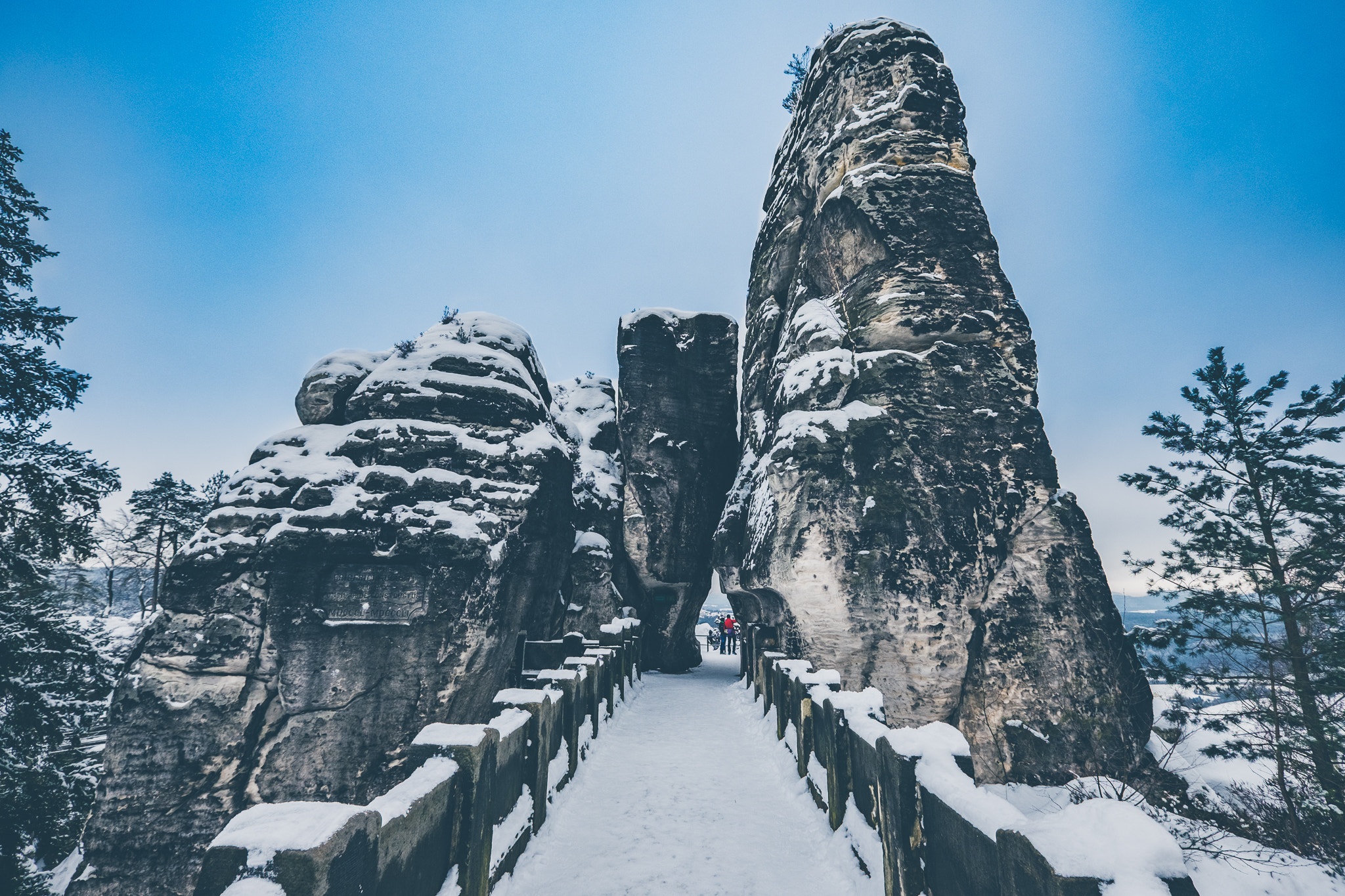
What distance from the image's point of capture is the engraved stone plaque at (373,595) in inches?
392

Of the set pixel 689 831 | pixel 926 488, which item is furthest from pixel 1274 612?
pixel 689 831

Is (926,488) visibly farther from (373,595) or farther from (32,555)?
(32,555)

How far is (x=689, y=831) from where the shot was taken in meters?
5.60

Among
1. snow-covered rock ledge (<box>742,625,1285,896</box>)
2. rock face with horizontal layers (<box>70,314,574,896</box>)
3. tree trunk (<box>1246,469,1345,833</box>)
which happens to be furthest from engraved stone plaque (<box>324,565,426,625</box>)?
tree trunk (<box>1246,469,1345,833</box>)

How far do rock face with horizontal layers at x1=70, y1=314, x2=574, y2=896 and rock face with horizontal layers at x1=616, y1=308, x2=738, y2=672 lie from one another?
28.7 ft

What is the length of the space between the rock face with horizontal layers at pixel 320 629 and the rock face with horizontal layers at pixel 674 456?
8.75m

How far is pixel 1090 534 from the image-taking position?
11977 millimetres

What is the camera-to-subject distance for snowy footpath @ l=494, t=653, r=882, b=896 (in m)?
4.64

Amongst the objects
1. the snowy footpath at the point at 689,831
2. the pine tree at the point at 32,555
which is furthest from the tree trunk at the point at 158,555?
the snowy footpath at the point at 689,831

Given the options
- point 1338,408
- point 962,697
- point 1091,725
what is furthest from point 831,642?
point 1338,408

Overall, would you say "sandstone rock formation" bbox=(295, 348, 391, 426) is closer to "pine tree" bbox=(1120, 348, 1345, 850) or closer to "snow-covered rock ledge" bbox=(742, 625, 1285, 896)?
"snow-covered rock ledge" bbox=(742, 625, 1285, 896)

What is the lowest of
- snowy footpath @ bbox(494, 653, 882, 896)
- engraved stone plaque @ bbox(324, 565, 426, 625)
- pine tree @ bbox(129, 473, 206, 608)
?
snowy footpath @ bbox(494, 653, 882, 896)

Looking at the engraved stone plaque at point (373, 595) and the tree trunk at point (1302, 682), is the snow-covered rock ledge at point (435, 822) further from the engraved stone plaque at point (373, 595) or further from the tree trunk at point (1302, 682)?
the tree trunk at point (1302, 682)

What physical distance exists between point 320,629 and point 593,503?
1046cm
